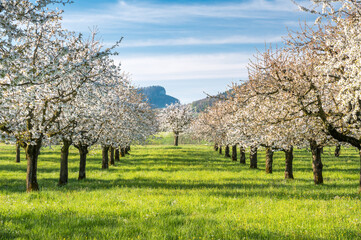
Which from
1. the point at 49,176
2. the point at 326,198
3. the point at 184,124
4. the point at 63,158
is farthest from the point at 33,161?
the point at 184,124

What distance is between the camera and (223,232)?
9727 millimetres

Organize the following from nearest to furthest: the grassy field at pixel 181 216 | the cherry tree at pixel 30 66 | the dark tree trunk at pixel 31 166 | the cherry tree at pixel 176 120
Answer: the cherry tree at pixel 30 66, the grassy field at pixel 181 216, the dark tree trunk at pixel 31 166, the cherry tree at pixel 176 120

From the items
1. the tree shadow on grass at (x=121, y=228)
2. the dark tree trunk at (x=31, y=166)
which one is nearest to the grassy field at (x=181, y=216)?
the tree shadow on grass at (x=121, y=228)

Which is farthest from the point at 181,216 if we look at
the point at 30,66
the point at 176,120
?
the point at 176,120

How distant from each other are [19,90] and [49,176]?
19.1 meters

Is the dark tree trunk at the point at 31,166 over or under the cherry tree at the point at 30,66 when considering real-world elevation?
under

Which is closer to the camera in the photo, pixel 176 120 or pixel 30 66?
pixel 30 66

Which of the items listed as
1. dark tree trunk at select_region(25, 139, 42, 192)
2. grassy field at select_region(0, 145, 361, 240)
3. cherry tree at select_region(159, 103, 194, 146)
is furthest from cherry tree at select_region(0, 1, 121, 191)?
cherry tree at select_region(159, 103, 194, 146)

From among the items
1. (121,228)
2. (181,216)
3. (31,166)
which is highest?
(31,166)

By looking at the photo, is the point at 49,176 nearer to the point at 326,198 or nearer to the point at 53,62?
the point at 53,62

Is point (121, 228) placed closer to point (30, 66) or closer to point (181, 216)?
point (181, 216)

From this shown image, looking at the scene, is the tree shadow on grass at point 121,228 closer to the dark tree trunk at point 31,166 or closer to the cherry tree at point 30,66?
the cherry tree at point 30,66

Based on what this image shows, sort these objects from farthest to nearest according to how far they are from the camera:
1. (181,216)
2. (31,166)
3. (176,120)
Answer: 1. (176,120)
2. (31,166)
3. (181,216)

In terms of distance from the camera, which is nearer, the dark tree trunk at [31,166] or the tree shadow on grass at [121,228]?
the tree shadow on grass at [121,228]
